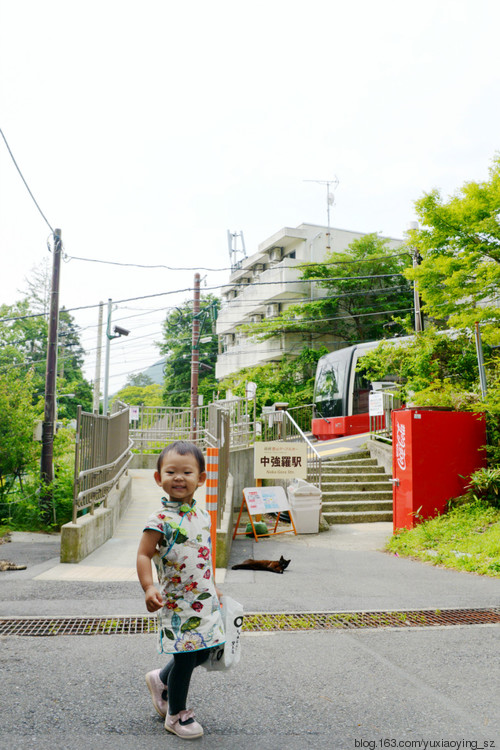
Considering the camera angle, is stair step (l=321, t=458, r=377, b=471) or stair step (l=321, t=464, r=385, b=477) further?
stair step (l=321, t=458, r=377, b=471)

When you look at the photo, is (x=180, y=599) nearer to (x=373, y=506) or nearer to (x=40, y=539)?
(x=40, y=539)

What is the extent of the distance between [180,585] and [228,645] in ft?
1.20

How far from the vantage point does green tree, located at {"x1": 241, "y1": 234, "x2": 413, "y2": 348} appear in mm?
32812

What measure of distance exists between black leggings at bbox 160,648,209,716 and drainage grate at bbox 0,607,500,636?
1742 millimetres

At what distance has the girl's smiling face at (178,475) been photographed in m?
2.83

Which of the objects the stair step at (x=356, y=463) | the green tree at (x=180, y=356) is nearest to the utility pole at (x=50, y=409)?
the stair step at (x=356, y=463)

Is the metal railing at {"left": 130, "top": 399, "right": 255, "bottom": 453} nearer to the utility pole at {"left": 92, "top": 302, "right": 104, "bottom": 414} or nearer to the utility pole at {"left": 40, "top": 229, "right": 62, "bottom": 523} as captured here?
the utility pole at {"left": 40, "top": 229, "right": 62, "bottom": 523}

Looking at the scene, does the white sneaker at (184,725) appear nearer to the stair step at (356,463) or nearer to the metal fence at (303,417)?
the stair step at (356,463)

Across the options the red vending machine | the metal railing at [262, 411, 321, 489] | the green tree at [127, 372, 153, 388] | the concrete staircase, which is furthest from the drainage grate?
the green tree at [127, 372, 153, 388]

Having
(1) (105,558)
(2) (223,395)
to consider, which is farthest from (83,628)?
(2) (223,395)

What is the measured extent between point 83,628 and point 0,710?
162 centimetres

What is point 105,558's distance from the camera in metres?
7.75

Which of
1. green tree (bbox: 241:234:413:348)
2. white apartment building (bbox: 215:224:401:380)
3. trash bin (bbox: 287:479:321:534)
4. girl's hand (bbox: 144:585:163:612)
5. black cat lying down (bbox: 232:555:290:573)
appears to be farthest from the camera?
white apartment building (bbox: 215:224:401:380)

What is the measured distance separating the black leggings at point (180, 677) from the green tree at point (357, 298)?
3013 centimetres
